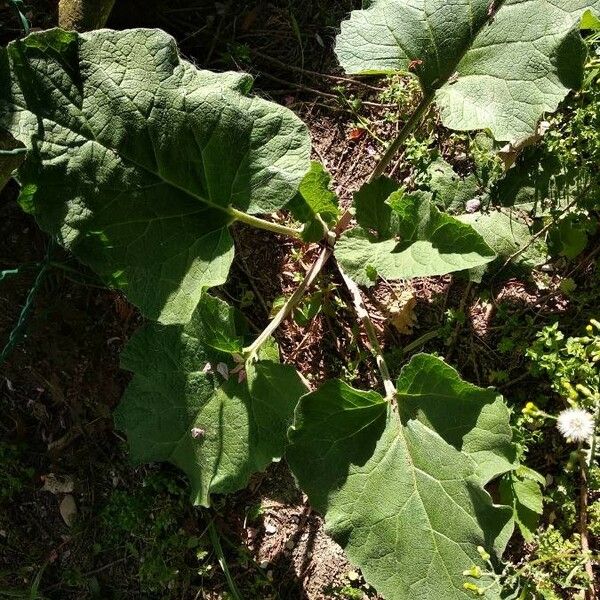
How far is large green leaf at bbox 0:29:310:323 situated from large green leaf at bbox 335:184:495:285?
1.04 ft

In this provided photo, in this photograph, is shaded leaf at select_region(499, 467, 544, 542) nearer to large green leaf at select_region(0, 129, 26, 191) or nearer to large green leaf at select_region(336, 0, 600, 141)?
large green leaf at select_region(336, 0, 600, 141)

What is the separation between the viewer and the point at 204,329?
8.14 ft

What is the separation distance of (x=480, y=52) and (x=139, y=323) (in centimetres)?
162

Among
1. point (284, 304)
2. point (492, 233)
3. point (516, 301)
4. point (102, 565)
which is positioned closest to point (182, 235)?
point (284, 304)

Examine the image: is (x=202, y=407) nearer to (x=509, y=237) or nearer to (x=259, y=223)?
(x=259, y=223)

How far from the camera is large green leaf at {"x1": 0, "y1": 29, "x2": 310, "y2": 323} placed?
7.00 feet

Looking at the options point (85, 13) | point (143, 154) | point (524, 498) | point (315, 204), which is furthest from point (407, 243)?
point (85, 13)

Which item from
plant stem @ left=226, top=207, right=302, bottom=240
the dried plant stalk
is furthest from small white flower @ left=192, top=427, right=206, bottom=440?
the dried plant stalk

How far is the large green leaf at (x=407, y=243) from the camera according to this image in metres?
2.20

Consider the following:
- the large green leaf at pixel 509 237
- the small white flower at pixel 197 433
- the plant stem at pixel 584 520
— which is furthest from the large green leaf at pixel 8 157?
the plant stem at pixel 584 520

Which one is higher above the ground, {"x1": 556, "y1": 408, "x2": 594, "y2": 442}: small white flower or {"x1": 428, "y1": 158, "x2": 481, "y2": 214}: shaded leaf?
{"x1": 428, "y1": 158, "x2": 481, "y2": 214}: shaded leaf

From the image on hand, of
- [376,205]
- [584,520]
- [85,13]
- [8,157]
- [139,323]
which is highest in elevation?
[85,13]

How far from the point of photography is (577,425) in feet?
7.30

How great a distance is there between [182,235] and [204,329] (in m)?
0.32
